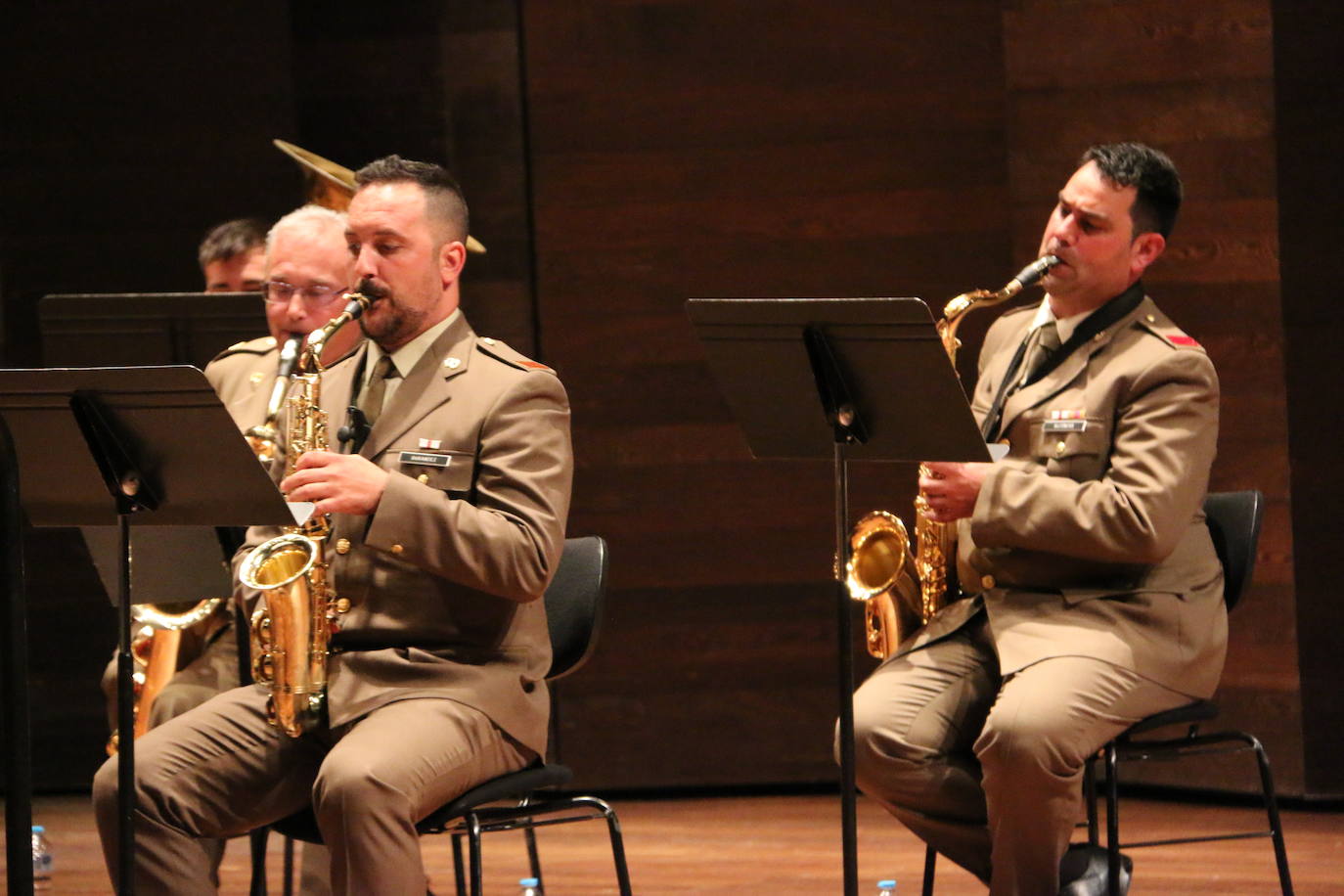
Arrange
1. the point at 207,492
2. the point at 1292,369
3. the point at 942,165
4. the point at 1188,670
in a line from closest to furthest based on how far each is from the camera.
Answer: the point at 207,492, the point at 1188,670, the point at 1292,369, the point at 942,165

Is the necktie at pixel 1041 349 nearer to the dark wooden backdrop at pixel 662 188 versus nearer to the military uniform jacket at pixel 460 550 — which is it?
the military uniform jacket at pixel 460 550

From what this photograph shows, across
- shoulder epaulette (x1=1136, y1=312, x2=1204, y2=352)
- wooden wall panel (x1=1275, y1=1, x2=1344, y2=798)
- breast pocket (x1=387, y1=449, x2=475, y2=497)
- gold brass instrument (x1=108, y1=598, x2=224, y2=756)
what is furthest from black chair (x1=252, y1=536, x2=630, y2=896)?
wooden wall panel (x1=1275, y1=1, x2=1344, y2=798)

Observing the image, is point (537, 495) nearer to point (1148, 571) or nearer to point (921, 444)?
point (921, 444)

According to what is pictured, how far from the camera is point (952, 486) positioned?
3.36 m

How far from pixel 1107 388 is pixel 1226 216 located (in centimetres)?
170

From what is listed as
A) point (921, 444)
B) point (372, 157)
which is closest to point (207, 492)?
point (921, 444)

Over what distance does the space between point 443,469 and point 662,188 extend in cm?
250

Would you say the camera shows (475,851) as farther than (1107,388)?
No

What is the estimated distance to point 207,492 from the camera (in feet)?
9.02

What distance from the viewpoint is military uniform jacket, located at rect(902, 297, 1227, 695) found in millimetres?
3266

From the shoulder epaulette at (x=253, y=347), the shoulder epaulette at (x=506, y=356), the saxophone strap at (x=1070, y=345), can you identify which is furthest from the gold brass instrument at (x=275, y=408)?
the saxophone strap at (x=1070, y=345)

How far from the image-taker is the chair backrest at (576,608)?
3.30m

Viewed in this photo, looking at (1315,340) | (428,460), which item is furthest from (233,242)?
(1315,340)

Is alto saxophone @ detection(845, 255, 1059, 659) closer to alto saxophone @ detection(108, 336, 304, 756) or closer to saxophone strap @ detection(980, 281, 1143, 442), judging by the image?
saxophone strap @ detection(980, 281, 1143, 442)
